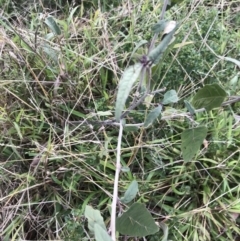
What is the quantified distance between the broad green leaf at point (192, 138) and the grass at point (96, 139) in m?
0.26

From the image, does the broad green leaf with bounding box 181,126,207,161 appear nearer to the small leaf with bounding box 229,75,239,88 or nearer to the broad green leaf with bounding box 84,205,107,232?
the broad green leaf with bounding box 84,205,107,232

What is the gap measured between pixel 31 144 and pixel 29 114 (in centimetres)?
10

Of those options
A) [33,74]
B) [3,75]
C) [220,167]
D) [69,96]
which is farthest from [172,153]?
[3,75]

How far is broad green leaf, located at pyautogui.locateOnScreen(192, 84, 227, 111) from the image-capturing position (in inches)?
29.0

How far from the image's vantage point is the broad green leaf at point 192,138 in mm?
782

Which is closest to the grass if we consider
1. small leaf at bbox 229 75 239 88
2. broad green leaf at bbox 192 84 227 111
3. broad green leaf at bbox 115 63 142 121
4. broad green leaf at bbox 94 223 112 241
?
small leaf at bbox 229 75 239 88

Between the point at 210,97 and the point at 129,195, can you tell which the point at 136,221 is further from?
the point at 210,97

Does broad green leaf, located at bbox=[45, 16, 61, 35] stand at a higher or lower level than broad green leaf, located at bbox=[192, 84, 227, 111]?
lower

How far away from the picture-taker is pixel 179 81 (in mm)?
1224

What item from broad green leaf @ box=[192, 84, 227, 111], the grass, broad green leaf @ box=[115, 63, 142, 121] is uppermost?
broad green leaf @ box=[115, 63, 142, 121]

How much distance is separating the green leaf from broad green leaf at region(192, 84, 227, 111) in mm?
240

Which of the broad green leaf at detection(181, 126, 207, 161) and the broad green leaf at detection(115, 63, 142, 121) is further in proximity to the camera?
the broad green leaf at detection(181, 126, 207, 161)

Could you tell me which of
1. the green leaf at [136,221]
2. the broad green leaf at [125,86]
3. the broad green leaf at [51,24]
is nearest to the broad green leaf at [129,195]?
the green leaf at [136,221]

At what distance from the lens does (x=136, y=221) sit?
0.68 meters
